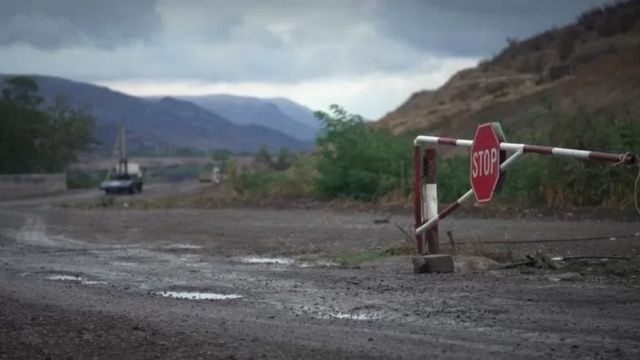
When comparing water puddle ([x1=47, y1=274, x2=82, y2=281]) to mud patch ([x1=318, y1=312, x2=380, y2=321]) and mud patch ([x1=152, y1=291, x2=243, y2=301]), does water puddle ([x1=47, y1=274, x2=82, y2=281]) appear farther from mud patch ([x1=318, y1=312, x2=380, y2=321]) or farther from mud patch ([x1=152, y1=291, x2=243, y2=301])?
mud patch ([x1=318, y1=312, x2=380, y2=321])

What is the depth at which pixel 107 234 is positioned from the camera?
2531 centimetres

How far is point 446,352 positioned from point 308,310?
2.78m

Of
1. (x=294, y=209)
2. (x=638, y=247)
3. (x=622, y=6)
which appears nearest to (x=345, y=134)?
(x=294, y=209)

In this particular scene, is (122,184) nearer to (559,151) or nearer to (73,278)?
(73,278)

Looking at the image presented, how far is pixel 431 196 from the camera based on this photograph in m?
14.0

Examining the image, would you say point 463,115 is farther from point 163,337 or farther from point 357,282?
point 163,337

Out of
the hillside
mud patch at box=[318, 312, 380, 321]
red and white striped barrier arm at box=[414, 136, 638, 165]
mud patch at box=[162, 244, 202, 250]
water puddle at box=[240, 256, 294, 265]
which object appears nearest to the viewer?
mud patch at box=[318, 312, 380, 321]

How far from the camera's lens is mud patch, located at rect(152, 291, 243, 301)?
38.7ft

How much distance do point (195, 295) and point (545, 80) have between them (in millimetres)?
56521

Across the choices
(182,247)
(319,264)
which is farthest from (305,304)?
(182,247)

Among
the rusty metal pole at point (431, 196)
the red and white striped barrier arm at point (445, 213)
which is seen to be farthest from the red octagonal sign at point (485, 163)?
the rusty metal pole at point (431, 196)

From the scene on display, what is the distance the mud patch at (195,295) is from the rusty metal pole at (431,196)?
3151 mm

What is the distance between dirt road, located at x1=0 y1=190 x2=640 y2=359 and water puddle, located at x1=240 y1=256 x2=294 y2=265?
66mm

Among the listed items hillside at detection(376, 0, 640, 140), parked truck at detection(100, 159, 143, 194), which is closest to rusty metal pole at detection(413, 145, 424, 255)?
hillside at detection(376, 0, 640, 140)
